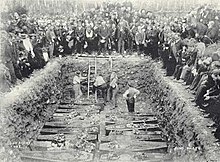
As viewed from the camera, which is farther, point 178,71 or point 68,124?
point 178,71

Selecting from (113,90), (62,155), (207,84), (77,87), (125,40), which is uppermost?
(207,84)

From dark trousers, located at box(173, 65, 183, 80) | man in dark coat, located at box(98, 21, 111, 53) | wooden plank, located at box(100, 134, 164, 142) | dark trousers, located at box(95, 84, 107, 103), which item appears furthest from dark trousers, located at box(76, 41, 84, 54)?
wooden plank, located at box(100, 134, 164, 142)

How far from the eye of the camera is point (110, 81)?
11.4 meters

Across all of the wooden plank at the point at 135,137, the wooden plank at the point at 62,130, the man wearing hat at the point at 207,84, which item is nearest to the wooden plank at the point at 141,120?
the wooden plank at the point at 62,130

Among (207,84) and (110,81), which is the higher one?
(207,84)

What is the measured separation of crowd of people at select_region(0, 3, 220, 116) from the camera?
29.3ft

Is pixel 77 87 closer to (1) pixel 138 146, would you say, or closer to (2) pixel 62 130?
(2) pixel 62 130

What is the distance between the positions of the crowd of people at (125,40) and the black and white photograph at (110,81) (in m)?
0.04

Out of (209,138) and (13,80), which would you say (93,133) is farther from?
(209,138)

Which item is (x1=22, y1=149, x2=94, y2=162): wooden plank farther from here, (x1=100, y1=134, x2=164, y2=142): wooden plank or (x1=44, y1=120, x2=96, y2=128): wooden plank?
(x1=44, y1=120, x2=96, y2=128): wooden plank

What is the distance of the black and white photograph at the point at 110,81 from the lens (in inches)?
287

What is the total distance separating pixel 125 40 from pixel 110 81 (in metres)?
3.17

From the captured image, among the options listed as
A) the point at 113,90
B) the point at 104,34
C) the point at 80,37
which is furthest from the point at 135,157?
the point at 80,37

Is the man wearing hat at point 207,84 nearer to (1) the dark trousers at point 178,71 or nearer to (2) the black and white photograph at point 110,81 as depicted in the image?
(2) the black and white photograph at point 110,81
